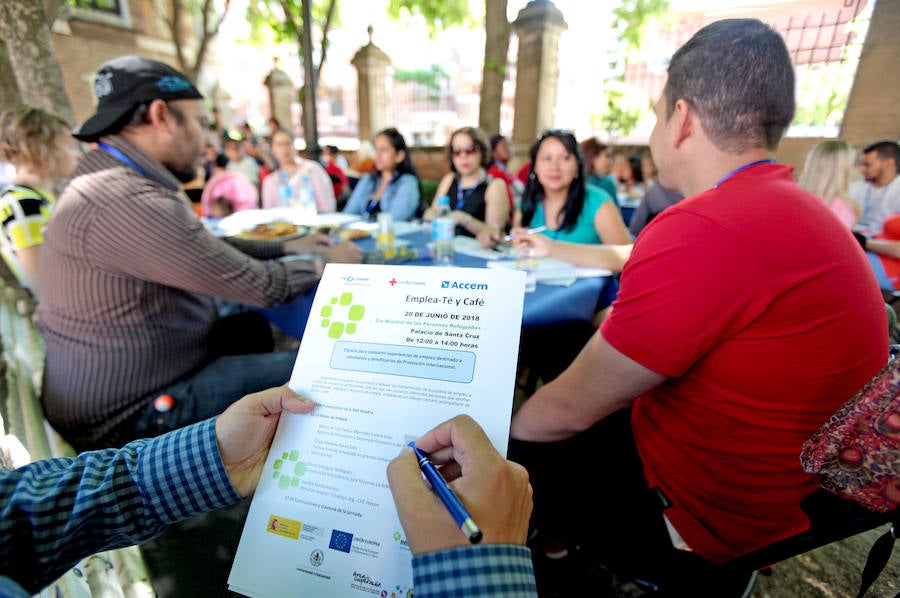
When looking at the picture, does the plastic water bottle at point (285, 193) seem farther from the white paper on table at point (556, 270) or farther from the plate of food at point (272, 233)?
the white paper on table at point (556, 270)

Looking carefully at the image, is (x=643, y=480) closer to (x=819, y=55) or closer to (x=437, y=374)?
(x=437, y=374)

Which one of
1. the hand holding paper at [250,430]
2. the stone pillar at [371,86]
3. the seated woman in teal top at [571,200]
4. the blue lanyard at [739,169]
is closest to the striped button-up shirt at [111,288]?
the hand holding paper at [250,430]

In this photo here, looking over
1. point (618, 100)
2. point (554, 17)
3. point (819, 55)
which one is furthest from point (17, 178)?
point (618, 100)

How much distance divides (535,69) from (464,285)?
351 inches

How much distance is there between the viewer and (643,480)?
1227 mm

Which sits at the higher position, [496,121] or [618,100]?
[618,100]

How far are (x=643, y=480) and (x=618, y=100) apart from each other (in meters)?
10.2

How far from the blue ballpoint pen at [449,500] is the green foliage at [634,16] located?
10507 mm

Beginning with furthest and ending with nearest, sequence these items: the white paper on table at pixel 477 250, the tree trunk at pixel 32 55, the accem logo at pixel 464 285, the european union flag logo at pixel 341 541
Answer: the tree trunk at pixel 32 55 → the white paper on table at pixel 477 250 → the accem logo at pixel 464 285 → the european union flag logo at pixel 341 541

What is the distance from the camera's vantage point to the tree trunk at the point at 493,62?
7699mm

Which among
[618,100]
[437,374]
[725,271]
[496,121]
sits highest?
[618,100]

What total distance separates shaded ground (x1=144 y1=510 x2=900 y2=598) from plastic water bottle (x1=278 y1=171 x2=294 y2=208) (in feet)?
12.1

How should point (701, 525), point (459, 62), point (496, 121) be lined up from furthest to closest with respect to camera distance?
point (459, 62) < point (496, 121) < point (701, 525)

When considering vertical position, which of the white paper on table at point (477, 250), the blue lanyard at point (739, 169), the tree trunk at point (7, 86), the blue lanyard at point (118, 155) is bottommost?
the white paper on table at point (477, 250)
